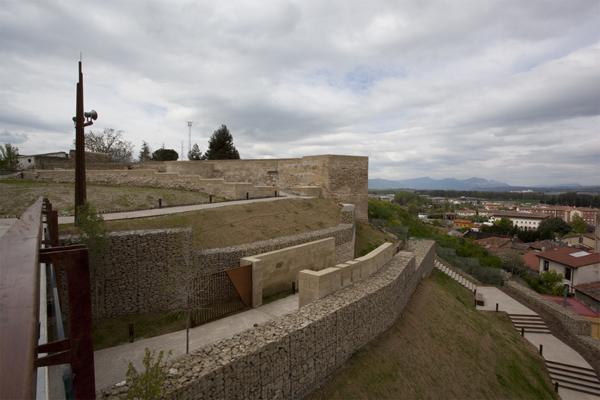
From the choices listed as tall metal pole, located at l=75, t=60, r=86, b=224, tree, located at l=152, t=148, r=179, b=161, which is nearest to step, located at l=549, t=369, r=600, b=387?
tall metal pole, located at l=75, t=60, r=86, b=224

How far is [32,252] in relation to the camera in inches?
68.1

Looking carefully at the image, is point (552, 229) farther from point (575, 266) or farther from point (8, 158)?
point (8, 158)

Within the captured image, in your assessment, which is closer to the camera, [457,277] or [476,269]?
[457,277]

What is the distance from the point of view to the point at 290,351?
20.8 feet

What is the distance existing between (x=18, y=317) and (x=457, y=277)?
2342 centimetres

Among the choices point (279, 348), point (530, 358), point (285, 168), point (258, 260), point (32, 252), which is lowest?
point (530, 358)

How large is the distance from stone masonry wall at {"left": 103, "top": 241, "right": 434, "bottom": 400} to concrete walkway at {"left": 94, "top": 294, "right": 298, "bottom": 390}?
1.86m

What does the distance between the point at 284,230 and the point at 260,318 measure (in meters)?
5.68

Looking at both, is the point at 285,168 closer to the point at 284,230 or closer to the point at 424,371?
the point at 284,230

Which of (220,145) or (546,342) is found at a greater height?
(220,145)

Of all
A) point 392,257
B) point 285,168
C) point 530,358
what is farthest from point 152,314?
point 285,168

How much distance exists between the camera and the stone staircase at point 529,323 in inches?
635

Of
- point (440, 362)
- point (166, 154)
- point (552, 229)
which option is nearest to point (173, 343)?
point (440, 362)

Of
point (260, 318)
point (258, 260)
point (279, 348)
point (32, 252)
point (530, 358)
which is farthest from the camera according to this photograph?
point (530, 358)
